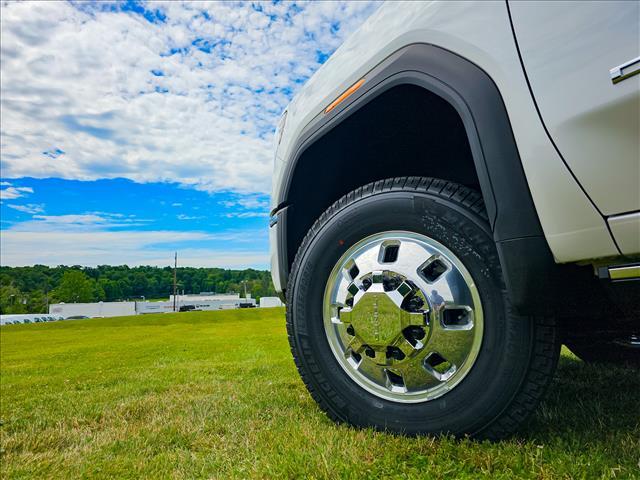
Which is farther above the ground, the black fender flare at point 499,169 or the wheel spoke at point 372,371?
the black fender flare at point 499,169

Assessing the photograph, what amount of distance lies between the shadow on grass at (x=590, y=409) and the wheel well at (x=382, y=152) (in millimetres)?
1067

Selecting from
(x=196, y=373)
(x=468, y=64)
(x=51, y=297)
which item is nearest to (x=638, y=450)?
(x=468, y=64)

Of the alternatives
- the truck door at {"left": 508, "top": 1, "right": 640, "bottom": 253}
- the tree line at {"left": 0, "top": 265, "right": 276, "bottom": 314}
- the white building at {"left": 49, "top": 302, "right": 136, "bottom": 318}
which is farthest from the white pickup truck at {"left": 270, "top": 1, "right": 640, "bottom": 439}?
the tree line at {"left": 0, "top": 265, "right": 276, "bottom": 314}

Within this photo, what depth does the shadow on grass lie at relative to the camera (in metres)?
1.69

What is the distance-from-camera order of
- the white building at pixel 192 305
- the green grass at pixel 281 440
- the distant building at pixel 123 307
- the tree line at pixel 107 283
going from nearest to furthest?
the green grass at pixel 281 440 → the distant building at pixel 123 307 → the white building at pixel 192 305 → the tree line at pixel 107 283

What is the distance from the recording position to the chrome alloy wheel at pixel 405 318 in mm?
1590

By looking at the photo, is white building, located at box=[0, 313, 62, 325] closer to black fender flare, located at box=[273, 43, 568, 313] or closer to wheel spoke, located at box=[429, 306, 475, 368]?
wheel spoke, located at box=[429, 306, 475, 368]

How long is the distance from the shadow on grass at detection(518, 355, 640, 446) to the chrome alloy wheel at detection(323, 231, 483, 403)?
431 millimetres

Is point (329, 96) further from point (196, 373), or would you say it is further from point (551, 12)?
point (196, 373)

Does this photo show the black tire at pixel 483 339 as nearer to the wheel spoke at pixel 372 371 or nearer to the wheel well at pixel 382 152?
the wheel spoke at pixel 372 371

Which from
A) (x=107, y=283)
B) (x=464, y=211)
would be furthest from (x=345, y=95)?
(x=107, y=283)

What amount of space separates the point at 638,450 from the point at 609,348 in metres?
1.29

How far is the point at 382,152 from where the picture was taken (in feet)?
7.17

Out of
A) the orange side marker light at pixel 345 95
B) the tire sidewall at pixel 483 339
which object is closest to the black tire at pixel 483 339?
the tire sidewall at pixel 483 339
